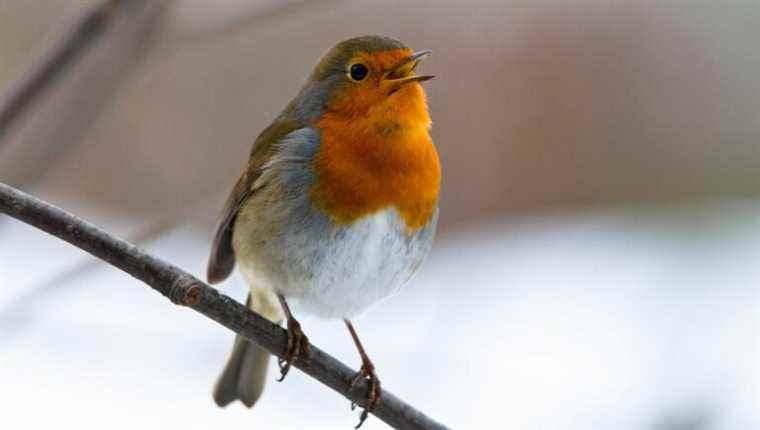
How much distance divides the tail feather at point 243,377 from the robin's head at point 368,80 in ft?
2.75

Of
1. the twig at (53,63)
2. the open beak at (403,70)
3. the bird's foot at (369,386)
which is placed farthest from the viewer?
the open beak at (403,70)

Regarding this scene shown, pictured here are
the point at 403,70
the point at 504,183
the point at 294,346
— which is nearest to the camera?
the point at 294,346

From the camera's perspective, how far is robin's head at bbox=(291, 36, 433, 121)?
3.20 meters

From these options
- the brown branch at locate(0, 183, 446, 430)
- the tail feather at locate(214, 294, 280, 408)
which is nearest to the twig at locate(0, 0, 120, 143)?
the brown branch at locate(0, 183, 446, 430)

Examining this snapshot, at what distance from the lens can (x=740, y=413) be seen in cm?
371

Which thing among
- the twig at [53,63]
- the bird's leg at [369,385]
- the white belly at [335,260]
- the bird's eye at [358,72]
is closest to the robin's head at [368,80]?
the bird's eye at [358,72]

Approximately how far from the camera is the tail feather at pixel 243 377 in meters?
3.54

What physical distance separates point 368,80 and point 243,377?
1.14 meters

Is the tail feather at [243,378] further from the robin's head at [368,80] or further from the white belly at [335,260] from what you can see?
the robin's head at [368,80]

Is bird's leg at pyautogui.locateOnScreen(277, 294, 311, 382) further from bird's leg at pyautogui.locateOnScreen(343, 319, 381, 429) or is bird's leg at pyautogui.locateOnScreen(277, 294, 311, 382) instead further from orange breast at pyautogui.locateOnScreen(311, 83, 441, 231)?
orange breast at pyautogui.locateOnScreen(311, 83, 441, 231)

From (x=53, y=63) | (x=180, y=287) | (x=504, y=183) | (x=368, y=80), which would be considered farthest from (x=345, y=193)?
(x=504, y=183)

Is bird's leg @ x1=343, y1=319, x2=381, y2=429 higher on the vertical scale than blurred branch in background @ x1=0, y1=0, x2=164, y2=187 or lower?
lower

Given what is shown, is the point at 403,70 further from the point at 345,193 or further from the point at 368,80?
the point at 345,193

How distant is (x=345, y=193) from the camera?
3070mm
